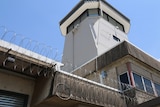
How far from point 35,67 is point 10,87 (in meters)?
1.01

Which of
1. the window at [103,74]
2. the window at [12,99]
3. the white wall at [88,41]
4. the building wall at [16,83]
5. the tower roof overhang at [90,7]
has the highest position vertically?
the tower roof overhang at [90,7]

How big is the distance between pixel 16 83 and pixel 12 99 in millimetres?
512

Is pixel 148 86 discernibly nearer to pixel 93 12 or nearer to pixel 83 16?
pixel 93 12

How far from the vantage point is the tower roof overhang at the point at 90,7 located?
16.1m

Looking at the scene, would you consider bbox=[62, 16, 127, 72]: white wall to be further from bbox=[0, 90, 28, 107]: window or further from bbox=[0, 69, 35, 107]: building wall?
bbox=[0, 90, 28, 107]: window

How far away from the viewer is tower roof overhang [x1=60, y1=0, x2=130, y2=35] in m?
16.1

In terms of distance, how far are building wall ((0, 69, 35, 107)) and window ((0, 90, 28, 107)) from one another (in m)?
0.12

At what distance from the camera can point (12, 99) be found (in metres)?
5.11

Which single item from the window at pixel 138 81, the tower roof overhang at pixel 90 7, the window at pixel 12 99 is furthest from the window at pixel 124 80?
the tower roof overhang at pixel 90 7

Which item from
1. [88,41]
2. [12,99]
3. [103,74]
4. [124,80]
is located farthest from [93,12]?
[12,99]

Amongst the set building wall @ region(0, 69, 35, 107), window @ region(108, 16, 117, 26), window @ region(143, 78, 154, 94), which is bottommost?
building wall @ region(0, 69, 35, 107)

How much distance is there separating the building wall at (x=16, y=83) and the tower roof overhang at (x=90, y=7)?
39.9 ft

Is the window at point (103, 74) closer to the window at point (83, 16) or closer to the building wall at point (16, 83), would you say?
the building wall at point (16, 83)

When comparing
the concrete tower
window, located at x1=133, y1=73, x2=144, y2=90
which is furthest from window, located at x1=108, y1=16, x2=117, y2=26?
window, located at x1=133, y1=73, x2=144, y2=90
